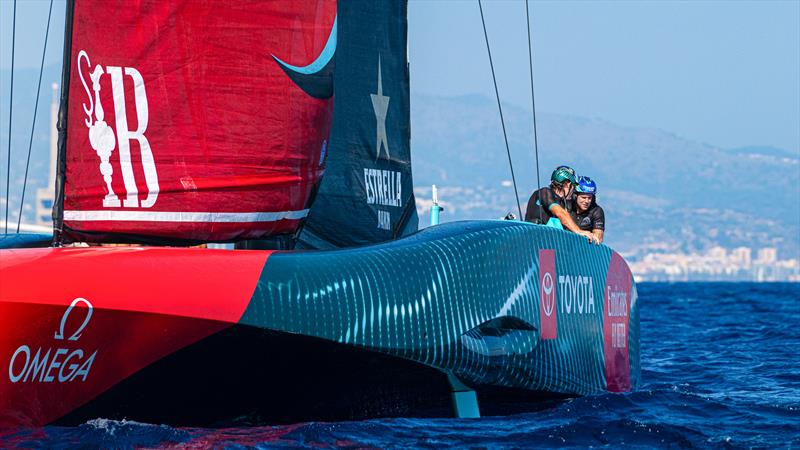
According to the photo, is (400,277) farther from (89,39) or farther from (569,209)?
(569,209)

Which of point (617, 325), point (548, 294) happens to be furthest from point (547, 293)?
point (617, 325)

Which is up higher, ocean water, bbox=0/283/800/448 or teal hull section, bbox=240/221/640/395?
teal hull section, bbox=240/221/640/395

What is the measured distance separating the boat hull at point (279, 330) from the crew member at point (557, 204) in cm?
84

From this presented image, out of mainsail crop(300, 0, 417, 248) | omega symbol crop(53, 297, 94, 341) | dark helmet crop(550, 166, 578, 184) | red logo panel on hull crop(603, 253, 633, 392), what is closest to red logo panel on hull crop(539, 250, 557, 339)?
red logo panel on hull crop(603, 253, 633, 392)

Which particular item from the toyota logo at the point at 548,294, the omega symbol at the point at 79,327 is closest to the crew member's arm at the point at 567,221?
the toyota logo at the point at 548,294

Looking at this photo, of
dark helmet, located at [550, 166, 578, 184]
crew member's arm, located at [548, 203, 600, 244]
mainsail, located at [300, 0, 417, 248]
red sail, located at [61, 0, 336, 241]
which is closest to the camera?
red sail, located at [61, 0, 336, 241]

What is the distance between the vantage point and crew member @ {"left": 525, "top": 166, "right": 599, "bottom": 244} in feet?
27.6

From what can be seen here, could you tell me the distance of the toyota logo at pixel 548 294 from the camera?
7.54m

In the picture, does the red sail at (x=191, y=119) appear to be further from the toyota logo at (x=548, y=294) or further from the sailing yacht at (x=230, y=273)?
the toyota logo at (x=548, y=294)

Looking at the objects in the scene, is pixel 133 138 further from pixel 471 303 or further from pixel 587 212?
pixel 587 212

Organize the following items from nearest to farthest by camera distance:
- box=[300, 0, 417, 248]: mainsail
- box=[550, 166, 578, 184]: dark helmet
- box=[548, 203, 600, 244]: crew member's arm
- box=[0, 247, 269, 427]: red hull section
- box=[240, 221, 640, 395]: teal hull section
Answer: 1. box=[0, 247, 269, 427]: red hull section
2. box=[240, 221, 640, 395]: teal hull section
3. box=[548, 203, 600, 244]: crew member's arm
4. box=[550, 166, 578, 184]: dark helmet
5. box=[300, 0, 417, 248]: mainsail

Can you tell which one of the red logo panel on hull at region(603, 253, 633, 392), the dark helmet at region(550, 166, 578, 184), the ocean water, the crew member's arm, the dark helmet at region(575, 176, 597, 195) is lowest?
the ocean water

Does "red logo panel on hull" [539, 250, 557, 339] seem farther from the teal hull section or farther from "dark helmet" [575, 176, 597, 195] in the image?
"dark helmet" [575, 176, 597, 195]

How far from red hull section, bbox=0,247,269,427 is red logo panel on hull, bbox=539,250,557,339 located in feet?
6.70
